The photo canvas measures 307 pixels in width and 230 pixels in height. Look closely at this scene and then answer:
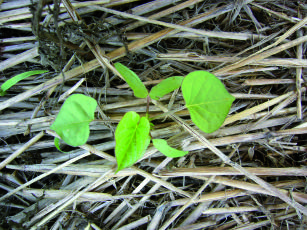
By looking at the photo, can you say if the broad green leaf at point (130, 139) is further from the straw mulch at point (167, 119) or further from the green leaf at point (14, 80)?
the green leaf at point (14, 80)

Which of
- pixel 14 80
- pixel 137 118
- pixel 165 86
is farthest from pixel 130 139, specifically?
pixel 14 80

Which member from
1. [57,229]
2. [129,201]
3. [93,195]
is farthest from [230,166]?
[57,229]

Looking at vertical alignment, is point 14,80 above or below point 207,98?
above

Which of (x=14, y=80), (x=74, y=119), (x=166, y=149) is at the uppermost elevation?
(x=14, y=80)

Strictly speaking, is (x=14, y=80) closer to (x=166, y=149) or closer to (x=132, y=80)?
(x=132, y=80)

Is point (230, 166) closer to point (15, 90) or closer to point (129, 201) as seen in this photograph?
point (129, 201)
